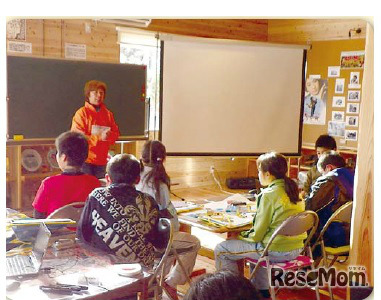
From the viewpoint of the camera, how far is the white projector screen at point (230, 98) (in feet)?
7.68

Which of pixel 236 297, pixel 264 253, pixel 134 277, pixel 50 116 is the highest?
pixel 50 116

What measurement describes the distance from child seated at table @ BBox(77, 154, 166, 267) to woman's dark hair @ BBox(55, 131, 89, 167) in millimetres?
152

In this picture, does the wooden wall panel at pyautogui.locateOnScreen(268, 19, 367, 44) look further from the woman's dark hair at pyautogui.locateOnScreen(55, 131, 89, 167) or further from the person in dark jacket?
the woman's dark hair at pyautogui.locateOnScreen(55, 131, 89, 167)

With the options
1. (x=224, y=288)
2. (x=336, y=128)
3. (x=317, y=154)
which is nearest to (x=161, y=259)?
(x=224, y=288)

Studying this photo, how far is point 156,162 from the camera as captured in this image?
7.45 ft

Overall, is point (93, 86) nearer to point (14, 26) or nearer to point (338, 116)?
point (14, 26)

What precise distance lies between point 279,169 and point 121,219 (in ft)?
2.96

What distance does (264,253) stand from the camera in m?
2.05

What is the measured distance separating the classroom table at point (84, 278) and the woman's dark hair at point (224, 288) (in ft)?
1.32

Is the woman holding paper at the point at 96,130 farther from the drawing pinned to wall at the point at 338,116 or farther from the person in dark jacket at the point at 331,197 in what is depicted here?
the drawing pinned to wall at the point at 338,116

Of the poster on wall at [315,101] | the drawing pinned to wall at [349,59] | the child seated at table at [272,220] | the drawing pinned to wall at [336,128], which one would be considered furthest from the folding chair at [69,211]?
the drawing pinned to wall at [349,59]

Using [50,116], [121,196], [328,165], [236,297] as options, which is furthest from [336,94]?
[236,297]
